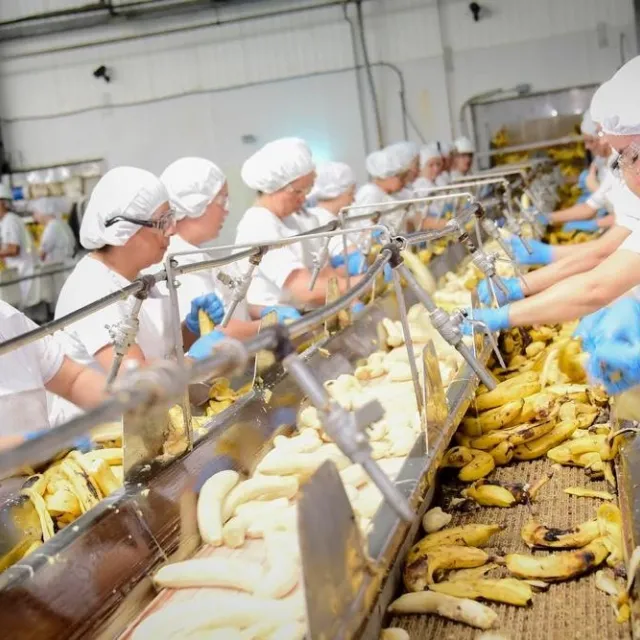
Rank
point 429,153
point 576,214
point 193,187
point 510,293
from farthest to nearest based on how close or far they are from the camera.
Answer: point 429,153 → point 576,214 → point 193,187 → point 510,293

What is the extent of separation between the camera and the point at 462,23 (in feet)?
36.0

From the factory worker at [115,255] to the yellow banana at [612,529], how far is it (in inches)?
60.3

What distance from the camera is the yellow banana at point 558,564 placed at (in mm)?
1788

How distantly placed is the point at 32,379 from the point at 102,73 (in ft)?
32.4

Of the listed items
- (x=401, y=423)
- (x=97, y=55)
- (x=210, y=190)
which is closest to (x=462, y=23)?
(x=97, y=55)

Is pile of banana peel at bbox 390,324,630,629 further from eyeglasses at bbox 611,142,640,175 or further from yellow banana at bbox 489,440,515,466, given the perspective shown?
eyeglasses at bbox 611,142,640,175

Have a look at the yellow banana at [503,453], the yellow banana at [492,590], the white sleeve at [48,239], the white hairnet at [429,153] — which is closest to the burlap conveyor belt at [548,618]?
the yellow banana at [492,590]

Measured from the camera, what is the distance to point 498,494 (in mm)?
2238

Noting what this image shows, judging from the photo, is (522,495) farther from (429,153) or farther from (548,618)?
(429,153)

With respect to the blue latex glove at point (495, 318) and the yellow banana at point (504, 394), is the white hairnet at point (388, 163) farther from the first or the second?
the blue latex glove at point (495, 318)

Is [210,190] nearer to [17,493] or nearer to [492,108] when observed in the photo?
[17,493]

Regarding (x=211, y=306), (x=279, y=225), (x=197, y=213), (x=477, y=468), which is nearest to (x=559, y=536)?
(x=477, y=468)

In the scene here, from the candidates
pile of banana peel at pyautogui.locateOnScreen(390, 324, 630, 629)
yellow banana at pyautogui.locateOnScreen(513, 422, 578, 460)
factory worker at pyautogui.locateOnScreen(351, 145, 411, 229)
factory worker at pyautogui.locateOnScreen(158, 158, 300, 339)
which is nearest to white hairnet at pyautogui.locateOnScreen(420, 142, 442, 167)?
factory worker at pyautogui.locateOnScreen(351, 145, 411, 229)

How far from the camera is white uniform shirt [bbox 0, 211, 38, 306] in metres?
9.62
